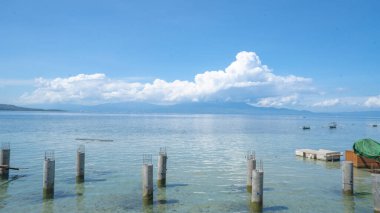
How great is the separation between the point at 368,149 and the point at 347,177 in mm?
13044

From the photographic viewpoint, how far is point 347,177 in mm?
24797

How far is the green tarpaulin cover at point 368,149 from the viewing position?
116ft

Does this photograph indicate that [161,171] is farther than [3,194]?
Yes

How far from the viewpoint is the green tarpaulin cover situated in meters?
35.2

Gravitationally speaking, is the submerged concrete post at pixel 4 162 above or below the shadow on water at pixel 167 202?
above

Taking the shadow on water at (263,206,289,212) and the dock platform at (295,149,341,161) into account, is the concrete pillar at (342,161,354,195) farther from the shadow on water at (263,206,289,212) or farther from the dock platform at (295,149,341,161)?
the dock platform at (295,149,341,161)

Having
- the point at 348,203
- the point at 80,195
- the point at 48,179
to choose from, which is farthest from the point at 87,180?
the point at 348,203

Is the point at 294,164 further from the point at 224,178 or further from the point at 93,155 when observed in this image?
the point at 93,155

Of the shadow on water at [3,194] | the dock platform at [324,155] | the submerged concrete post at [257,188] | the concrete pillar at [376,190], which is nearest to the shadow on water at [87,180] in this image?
the shadow on water at [3,194]

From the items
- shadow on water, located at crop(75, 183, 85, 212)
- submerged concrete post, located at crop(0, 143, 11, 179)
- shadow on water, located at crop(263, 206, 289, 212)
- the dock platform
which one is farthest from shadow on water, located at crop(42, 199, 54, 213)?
the dock platform

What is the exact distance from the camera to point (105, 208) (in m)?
21.5

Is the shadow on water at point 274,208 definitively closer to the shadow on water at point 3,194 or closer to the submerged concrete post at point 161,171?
the submerged concrete post at point 161,171

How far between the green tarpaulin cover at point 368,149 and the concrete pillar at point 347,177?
40.3 ft

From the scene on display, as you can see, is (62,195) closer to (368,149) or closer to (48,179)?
(48,179)
